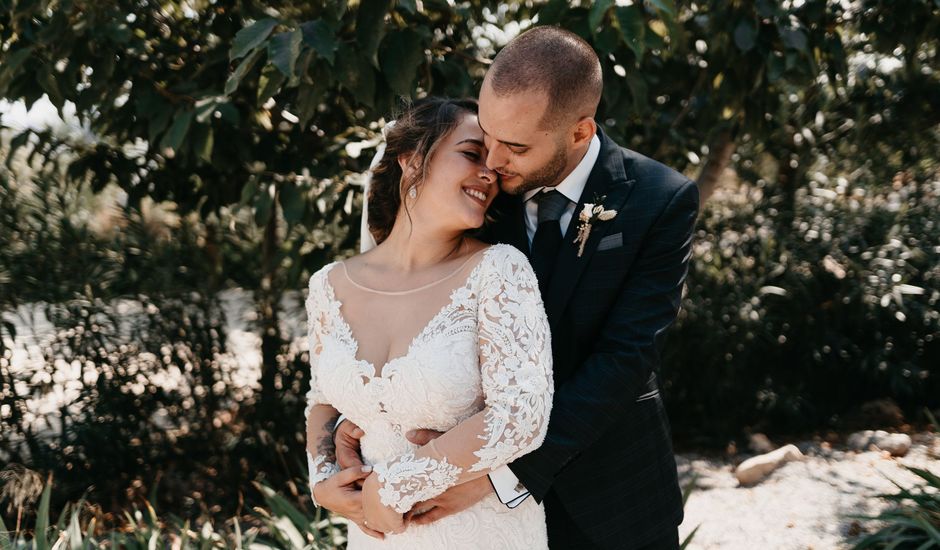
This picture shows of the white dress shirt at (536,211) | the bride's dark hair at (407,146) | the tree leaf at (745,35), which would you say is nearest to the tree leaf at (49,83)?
the bride's dark hair at (407,146)

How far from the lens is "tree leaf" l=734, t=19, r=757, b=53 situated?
3.04 metres

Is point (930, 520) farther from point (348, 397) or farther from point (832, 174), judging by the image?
point (832, 174)

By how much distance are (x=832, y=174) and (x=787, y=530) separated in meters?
2.84

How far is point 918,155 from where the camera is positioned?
582 centimetres

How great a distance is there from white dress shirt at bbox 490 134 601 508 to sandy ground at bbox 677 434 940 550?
7.66 ft

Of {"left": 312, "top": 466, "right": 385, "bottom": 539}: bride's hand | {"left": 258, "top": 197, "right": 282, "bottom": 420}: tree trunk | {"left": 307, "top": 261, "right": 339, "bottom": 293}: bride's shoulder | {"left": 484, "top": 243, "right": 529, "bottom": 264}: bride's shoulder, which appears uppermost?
{"left": 484, "top": 243, "right": 529, "bottom": 264}: bride's shoulder

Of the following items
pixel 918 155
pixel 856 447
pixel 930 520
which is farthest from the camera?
pixel 918 155

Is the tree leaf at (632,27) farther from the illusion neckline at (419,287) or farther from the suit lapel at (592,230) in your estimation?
the illusion neckline at (419,287)

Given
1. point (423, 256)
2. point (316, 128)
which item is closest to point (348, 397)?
point (423, 256)

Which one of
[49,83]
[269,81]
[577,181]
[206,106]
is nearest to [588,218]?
[577,181]

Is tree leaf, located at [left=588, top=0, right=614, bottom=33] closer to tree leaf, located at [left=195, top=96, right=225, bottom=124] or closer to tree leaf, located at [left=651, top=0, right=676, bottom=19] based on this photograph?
tree leaf, located at [left=651, top=0, right=676, bottom=19]

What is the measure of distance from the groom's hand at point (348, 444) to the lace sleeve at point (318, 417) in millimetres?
55

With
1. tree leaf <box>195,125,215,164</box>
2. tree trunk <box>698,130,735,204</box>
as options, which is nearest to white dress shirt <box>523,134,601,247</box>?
tree leaf <box>195,125,215,164</box>

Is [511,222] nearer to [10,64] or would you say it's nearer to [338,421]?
[338,421]
